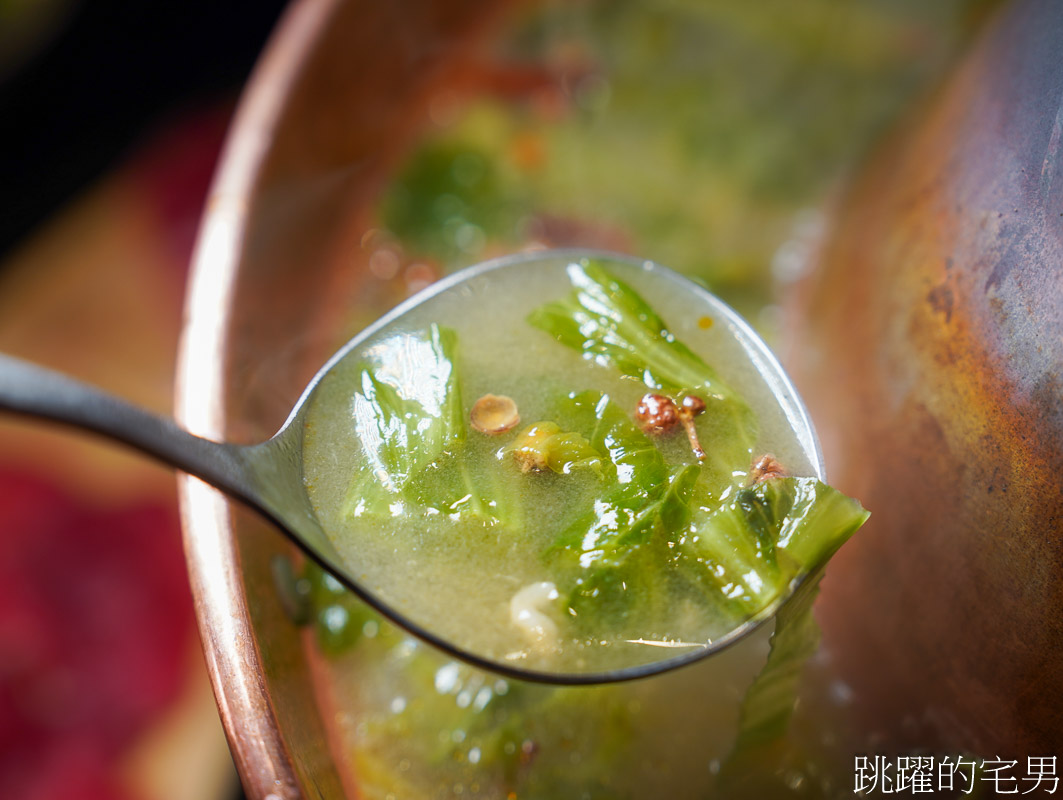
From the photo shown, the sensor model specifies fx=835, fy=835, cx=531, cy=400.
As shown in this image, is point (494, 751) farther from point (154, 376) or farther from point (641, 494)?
point (154, 376)

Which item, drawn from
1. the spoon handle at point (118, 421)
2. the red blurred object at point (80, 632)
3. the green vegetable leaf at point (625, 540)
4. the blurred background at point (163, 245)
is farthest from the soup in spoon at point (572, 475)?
the red blurred object at point (80, 632)

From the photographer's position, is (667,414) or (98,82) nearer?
(667,414)

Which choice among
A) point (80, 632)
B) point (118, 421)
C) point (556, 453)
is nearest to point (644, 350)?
point (556, 453)

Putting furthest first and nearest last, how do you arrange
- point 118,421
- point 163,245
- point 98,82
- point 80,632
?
1. point 163,245
2. point 98,82
3. point 80,632
4. point 118,421

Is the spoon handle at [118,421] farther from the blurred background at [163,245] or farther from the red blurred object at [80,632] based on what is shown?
the red blurred object at [80,632]

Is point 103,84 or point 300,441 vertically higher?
point 103,84

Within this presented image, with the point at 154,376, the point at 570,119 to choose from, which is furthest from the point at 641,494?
the point at 154,376

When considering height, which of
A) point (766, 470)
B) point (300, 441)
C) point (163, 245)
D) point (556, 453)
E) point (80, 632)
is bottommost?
point (80, 632)

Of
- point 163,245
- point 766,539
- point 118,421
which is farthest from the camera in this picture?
point 163,245

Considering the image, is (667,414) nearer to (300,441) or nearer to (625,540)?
(625,540)
